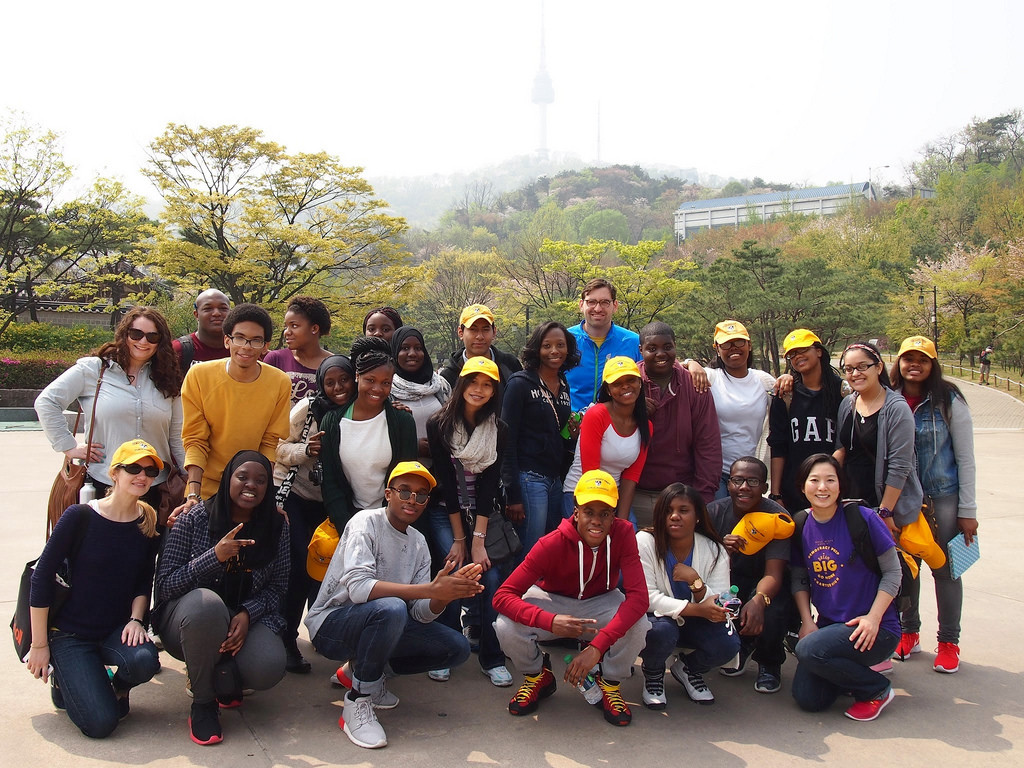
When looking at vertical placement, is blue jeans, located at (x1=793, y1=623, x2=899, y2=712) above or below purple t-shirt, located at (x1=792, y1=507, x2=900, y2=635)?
below

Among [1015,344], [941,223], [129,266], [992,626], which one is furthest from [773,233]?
[992,626]

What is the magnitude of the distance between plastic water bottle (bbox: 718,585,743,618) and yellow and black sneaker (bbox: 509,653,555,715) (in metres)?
0.87

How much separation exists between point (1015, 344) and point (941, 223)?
25512 mm

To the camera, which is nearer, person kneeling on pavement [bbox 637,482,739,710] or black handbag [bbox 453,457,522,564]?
person kneeling on pavement [bbox 637,482,739,710]

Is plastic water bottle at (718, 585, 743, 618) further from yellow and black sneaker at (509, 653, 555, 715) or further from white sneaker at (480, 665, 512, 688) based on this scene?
white sneaker at (480, 665, 512, 688)

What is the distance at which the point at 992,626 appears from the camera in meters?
4.70

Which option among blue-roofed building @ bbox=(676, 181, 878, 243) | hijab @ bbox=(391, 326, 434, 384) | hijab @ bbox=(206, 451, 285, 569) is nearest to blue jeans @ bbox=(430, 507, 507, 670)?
hijab @ bbox=(391, 326, 434, 384)

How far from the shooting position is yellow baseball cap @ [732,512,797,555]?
379cm

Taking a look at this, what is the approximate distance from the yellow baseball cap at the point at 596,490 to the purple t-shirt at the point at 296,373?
1.69 meters

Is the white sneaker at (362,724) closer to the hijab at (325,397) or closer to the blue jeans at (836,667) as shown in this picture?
the hijab at (325,397)

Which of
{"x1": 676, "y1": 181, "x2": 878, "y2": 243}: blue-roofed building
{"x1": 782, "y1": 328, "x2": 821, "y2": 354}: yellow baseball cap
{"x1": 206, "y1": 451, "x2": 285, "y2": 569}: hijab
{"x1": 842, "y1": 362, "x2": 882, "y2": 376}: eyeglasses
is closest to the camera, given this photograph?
{"x1": 206, "y1": 451, "x2": 285, "y2": 569}: hijab

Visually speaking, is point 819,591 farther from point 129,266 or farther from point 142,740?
point 129,266

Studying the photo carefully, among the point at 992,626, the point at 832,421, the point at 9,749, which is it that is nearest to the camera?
the point at 9,749

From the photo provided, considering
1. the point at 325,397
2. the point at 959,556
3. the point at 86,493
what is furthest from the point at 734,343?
the point at 86,493
